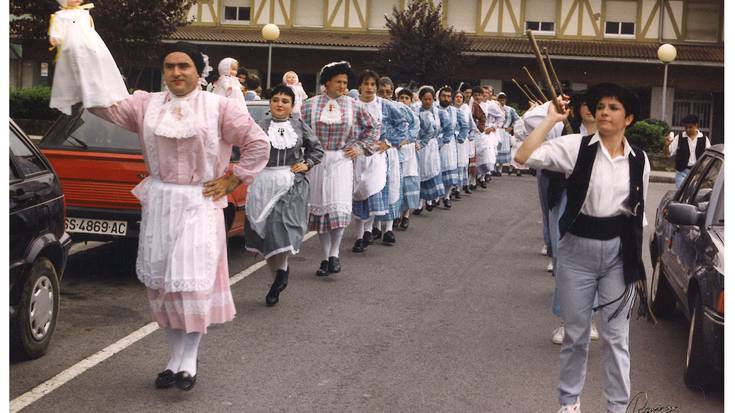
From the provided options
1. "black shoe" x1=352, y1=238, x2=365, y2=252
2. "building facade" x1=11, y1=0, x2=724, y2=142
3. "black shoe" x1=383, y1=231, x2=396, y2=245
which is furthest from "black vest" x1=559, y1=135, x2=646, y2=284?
"building facade" x1=11, y1=0, x2=724, y2=142

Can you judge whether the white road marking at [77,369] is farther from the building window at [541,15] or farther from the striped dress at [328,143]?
the building window at [541,15]

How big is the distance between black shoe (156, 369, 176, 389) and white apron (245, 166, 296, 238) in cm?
274

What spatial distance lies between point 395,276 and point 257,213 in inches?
86.1

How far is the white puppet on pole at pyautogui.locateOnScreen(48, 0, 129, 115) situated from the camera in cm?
508

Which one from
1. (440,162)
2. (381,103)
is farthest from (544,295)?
(440,162)

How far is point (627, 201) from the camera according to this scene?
5.36 meters

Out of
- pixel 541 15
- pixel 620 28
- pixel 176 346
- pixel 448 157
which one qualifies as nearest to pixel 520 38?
pixel 541 15

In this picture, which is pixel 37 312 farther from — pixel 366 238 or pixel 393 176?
pixel 393 176

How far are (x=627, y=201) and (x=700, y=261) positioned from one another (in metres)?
1.51

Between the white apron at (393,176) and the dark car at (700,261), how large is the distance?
479cm

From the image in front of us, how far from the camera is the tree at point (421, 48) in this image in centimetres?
3903

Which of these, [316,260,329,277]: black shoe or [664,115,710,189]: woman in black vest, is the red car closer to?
[316,260,329,277]: black shoe

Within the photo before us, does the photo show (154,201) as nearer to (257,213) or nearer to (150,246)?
(150,246)

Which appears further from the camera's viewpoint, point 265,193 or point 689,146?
point 689,146
